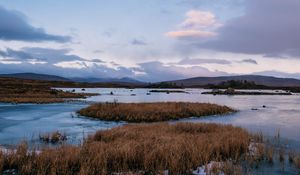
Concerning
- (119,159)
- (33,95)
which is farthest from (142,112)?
(33,95)

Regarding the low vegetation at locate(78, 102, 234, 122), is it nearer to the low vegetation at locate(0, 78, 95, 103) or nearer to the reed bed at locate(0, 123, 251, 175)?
the reed bed at locate(0, 123, 251, 175)

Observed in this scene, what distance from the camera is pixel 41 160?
1172 cm

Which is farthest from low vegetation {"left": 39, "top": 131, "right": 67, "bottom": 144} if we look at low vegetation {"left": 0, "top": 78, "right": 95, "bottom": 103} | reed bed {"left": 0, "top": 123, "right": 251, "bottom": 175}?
low vegetation {"left": 0, "top": 78, "right": 95, "bottom": 103}

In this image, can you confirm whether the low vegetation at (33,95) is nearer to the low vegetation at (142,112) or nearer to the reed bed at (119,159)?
the low vegetation at (142,112)

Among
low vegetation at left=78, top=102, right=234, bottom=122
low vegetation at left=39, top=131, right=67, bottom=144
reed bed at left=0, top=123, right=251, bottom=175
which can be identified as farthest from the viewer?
low vegetation at left=78, top=102, right=234, bottom=122

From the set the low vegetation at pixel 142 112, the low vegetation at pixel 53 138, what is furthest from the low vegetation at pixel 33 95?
the low vegetation at pixel 53 138

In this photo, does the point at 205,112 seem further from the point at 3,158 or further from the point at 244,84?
the point at 244,84

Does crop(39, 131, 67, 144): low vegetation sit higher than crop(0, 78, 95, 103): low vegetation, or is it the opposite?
crop(0, 78, 95, 103): low vegetation

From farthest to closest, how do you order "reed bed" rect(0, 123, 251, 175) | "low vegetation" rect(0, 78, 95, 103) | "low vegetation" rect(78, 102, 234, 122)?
"low vegetation" rect(0, 78, 95, 103) < "low vegetation" rect(78, 102, 234, 122) < "reed bed" rect(0, 123, 251, 175)

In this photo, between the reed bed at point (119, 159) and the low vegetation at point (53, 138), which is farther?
the low vegetation at point (53, 138)

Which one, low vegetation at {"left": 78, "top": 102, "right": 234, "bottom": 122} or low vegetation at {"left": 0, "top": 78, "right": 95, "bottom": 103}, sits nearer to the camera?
low vegetation at {"left": 78, "top": 102, "right": 234, "bottom": 122}

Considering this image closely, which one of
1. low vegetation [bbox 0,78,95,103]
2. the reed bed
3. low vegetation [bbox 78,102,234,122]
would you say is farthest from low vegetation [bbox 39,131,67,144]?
low vegetation [bbox 0,78,95,103]

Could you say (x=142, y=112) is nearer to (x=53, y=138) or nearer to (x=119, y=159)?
(x=53, y=138)

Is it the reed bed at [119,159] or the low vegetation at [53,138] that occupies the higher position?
the reed bed at [119,159]
